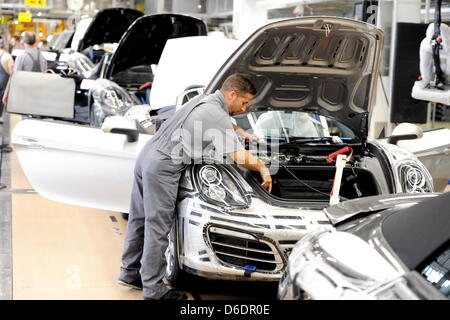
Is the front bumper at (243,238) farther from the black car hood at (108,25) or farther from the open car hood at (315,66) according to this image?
the black car hood at (108,25)

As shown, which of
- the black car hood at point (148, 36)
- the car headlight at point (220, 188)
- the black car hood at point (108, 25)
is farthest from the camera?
the black car hood at point (108, 25)

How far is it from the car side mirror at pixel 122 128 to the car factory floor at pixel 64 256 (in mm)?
1008

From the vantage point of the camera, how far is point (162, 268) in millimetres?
4363

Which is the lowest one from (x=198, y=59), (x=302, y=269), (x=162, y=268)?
(x=162, y=268)

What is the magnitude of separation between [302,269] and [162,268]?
7.00 feet

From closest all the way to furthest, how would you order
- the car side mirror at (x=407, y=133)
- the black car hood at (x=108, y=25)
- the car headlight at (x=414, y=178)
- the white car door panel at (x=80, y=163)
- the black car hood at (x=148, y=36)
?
1. the car headlight at (x=414, y=178)
2. the white car door panel at (x=80, y=163)
3. the car side mirror at (x=407, y=133)
4. the black car hood at (x=148, y=36)
5. the black car hood at (x=108, y=25)

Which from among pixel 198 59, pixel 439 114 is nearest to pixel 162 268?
pixel 198 59

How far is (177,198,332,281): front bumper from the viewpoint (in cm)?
416

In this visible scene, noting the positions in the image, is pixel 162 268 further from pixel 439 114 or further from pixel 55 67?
pixel 55 67

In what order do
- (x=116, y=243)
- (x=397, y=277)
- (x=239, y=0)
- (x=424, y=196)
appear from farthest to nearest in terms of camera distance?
(x=239, y=0) → (x=116, y=243) → (x=424, y=196) → (x=397, y=277)

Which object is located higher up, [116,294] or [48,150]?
[48,150]

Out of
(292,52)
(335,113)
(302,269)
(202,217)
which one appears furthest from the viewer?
(335,113)

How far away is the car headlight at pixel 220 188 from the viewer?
168 inches

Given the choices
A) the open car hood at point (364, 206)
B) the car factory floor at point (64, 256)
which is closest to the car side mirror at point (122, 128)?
the car factory floor at point (64, 256)
